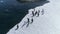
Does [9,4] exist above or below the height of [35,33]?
above

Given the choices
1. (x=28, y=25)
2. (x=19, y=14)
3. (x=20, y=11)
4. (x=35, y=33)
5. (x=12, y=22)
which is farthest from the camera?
(x=20, y=11)

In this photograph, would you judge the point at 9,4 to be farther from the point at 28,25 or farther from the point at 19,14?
the point at 28,25

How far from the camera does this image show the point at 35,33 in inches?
1084

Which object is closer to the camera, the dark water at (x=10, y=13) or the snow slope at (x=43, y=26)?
the snow slope at (x=43, y=26)

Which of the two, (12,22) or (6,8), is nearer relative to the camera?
(12,22)

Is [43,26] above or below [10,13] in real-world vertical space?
below

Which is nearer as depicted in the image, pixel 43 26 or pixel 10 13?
pixel 43 26

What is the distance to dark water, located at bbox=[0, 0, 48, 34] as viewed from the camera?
33.4 metres

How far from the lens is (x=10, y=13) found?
136 ft

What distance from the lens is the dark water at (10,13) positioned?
33.4m

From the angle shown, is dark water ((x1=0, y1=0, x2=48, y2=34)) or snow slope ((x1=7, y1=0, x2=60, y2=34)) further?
dark water ((x1=0, y1=0, x2=48, y2=34))

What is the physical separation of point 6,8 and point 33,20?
15485 millimetres

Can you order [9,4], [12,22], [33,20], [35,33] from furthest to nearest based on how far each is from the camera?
1. [9,4]
2. [12,22]
3. [33,20]
4. [35,33]

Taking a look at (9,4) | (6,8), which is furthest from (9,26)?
(9,4)
